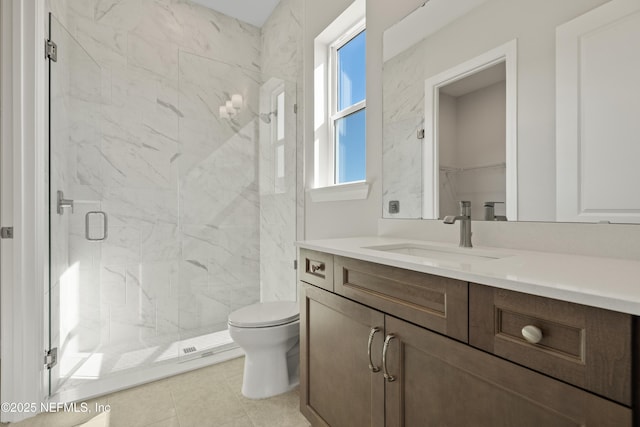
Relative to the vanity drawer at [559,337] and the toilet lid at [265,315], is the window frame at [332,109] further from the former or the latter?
→ the vanity drawer at [559,337]

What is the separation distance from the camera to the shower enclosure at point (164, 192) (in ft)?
6.70

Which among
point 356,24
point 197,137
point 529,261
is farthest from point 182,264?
point 529,261

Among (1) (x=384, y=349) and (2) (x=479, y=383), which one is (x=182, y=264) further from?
(2) (x=479, y=383)

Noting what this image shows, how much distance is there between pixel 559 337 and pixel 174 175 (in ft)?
8.61

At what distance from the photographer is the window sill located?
5.90 feet

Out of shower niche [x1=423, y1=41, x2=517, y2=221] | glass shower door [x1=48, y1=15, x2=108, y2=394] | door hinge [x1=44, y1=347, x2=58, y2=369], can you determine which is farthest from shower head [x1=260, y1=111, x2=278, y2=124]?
door hinge [x1=44, y1=347, x2=58, y2=369]

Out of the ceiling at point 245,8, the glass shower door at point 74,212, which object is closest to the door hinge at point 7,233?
the glass shower door at point 74,212

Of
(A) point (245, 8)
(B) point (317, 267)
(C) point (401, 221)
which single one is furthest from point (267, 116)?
(B) point (317, 267)

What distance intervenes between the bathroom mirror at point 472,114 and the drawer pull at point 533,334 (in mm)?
588

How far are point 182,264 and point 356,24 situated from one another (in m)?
2.22

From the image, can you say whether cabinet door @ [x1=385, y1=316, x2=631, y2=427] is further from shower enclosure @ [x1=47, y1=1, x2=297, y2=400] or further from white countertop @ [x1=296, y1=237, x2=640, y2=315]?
shower enclosure @ [x1=47, y1=1, x2=297, y2=400]

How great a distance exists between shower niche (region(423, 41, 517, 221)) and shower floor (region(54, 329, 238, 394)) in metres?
1.85

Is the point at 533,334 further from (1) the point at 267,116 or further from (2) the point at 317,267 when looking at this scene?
(1) the point at 267,116

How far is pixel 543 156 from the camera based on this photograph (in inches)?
40.4
